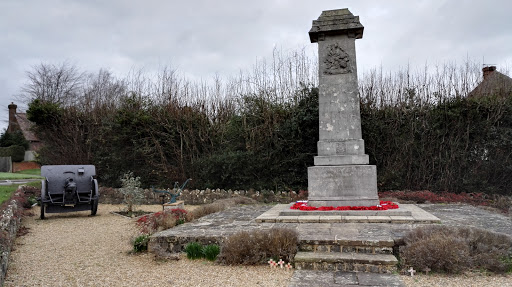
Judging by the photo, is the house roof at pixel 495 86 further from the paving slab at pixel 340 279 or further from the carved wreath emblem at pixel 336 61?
the paving slab at pixel 340 279

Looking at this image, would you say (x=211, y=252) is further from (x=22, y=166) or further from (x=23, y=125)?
(x=23, y=125)

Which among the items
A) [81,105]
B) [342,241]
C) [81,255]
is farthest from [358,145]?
[81,105]

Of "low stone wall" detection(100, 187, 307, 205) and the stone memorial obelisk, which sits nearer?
the stone memorial obelisk

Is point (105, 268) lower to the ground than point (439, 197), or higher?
lower

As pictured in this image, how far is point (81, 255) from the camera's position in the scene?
5594mm

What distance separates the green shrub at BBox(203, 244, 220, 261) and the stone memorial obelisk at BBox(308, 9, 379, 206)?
3.07 meters

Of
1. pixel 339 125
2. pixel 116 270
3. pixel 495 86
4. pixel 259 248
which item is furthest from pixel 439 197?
pixel 116 270

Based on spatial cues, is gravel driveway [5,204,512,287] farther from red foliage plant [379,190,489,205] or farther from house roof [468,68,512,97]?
house roof [468,68,512,97]

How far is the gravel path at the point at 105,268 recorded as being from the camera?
13.8ft

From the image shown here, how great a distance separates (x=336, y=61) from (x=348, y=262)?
4.96 meters

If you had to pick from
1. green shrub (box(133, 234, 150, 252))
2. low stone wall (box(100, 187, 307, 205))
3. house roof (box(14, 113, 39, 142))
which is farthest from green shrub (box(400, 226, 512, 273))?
house roof (box(14, 113, 39, 142))

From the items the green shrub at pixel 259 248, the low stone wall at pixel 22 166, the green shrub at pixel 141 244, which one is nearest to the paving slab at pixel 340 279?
the green shrub at pixel 259 248

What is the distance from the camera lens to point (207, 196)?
40.5 feet

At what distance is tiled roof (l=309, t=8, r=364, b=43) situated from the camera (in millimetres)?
7961
